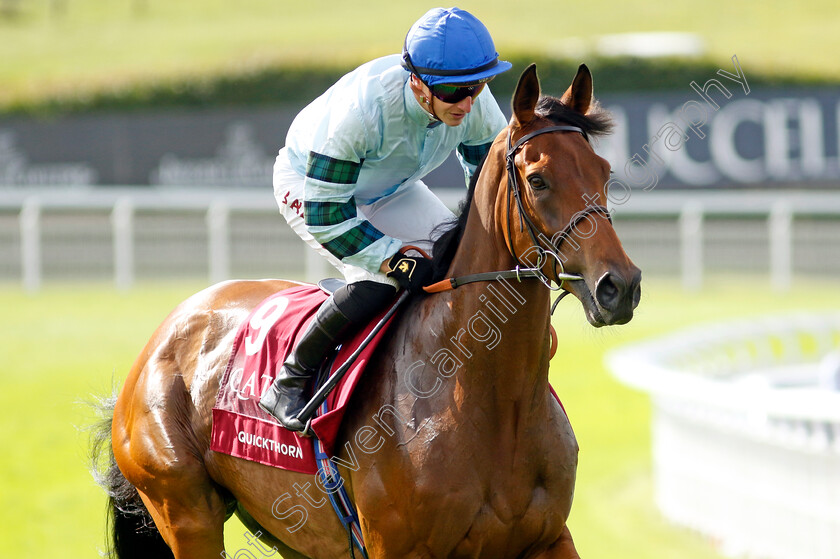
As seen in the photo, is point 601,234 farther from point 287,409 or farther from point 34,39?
point 34,39

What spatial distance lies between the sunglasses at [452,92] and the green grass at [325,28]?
17036 millimetres

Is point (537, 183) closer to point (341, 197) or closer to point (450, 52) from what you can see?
point (450, 52)

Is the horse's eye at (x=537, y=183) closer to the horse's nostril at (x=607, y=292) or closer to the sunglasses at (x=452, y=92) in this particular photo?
the horse's nostril at (x=607, y=292)

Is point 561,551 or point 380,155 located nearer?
point 561,551

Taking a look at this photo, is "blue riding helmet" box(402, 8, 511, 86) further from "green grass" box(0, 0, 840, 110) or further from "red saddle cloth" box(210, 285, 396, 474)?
"green grass" box(0, 0, 840, 110)

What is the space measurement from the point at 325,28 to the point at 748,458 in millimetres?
23859

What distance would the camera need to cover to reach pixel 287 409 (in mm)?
3273

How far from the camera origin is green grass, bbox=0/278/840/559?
599cm

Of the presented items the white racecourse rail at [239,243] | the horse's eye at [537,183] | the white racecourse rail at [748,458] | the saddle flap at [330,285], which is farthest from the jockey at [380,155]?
the white racecourse rail at [239,243]

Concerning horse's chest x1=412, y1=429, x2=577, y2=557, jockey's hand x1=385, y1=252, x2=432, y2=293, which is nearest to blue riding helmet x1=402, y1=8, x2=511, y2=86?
jockey's hand x1=385, y1=252, x2=432, y2=293

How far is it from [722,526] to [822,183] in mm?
12516

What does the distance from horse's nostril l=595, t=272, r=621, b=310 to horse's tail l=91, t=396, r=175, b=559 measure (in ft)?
7.36

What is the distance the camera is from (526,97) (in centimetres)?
278

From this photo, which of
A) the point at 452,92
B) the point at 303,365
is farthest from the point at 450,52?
the point at 303,365
